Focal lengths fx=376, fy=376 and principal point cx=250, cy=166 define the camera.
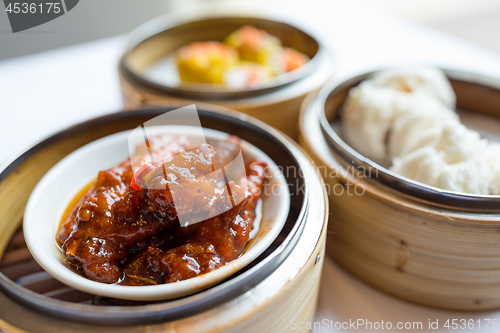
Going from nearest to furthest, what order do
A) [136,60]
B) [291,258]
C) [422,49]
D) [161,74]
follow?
[291,258] → [136,60] → [161,74] → [422,49]

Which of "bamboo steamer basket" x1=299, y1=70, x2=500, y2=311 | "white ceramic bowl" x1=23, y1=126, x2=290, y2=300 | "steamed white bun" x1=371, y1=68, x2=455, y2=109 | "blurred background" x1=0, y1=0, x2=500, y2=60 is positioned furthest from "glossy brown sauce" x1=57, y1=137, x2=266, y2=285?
"blurred background" x1=0, y1=0, x2=500, y2=60

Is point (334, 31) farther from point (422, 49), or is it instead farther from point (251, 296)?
point (251, 296)

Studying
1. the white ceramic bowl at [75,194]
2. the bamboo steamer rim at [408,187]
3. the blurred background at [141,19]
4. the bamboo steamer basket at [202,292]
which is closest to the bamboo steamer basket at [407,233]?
the bamboo steamer rim at [408,187]

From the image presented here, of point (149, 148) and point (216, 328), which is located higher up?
point (149, 148)

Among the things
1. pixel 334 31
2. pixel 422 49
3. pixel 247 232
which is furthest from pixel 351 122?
pixel 334 31

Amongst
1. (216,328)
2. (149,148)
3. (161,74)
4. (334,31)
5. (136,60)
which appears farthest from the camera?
(334,31)

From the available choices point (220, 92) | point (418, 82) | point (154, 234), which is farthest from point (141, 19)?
point (154, 234)
